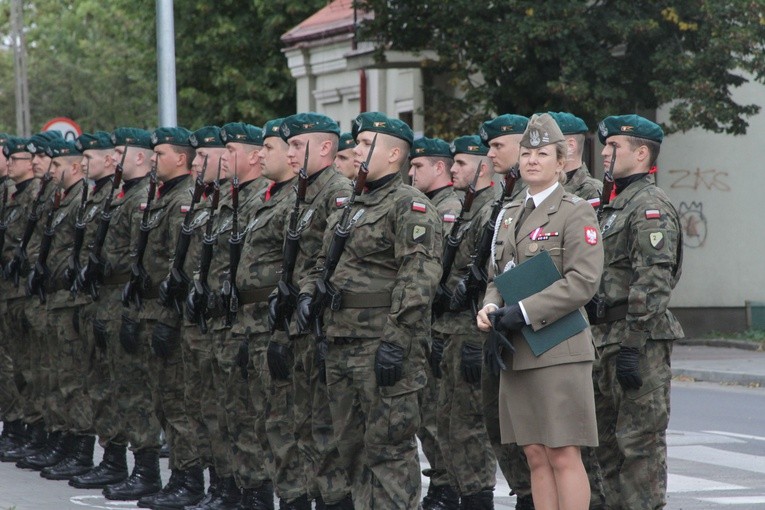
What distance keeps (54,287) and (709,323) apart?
523 inches

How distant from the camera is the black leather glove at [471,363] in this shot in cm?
809

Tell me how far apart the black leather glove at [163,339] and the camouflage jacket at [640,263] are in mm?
3003

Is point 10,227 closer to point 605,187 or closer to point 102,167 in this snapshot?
point 102,167

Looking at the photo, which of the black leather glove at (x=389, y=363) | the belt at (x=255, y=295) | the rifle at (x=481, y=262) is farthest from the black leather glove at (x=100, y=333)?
the black leather glove at (x=389, y=363)

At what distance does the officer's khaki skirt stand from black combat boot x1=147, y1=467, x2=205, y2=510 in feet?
10.3

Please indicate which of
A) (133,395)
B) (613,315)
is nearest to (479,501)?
(613,315)

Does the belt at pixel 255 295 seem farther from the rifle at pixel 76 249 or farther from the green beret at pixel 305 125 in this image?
the rifle at pixel 76 249

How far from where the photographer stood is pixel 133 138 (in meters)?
10.1

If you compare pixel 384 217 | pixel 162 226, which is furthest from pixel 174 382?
pixel 384 217

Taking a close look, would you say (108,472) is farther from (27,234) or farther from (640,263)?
(640,263)

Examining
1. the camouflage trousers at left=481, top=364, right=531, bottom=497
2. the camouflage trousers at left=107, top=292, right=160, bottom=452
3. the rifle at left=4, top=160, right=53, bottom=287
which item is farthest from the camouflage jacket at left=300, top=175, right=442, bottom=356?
the rifle at left=4, top=160, right=53, bottom=287

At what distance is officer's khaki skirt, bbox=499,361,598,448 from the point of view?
6.42 m

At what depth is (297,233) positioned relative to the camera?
7.88 m

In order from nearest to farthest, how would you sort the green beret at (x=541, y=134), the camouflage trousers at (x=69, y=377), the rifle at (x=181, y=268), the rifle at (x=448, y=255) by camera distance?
the green beret at (x=541, y=134), the rifle at (x=448, y=255), the rifle at (x=181, y=268), the camouflage trousers at (x=69, y=377)
